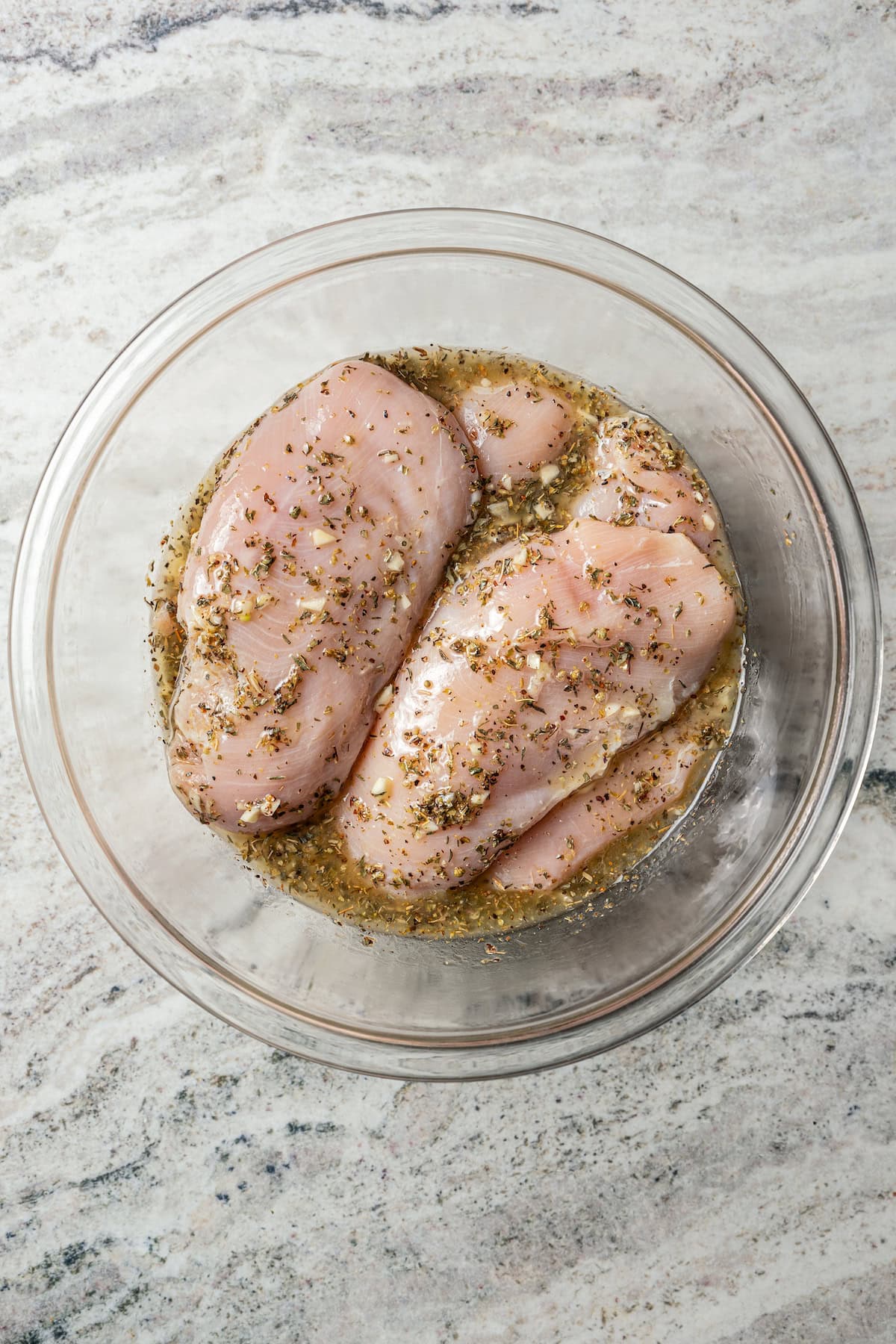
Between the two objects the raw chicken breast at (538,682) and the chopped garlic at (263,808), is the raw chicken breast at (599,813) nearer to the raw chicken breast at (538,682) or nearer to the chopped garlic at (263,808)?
the raw chicken breast at (538,682)

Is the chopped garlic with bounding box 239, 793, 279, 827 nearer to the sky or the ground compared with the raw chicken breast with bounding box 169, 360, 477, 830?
nearer to the ground

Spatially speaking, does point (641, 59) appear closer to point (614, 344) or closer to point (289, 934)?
point (614, 344)

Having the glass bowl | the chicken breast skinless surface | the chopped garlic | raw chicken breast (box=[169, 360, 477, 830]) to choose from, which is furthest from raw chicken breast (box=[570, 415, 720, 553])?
the chopped garlic

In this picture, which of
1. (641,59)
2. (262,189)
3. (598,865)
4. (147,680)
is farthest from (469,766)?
(641,59)

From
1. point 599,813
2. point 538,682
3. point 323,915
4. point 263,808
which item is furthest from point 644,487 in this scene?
point 323,915

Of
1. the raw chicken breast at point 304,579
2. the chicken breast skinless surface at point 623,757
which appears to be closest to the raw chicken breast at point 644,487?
the chicken breast skinless surface at point 623,757

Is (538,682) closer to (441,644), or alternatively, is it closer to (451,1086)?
(441,644)

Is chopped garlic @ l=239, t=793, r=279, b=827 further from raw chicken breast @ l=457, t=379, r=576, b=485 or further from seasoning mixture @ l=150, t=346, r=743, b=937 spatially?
raw chicken breast @ l=457, t=379, r=576, b=485
